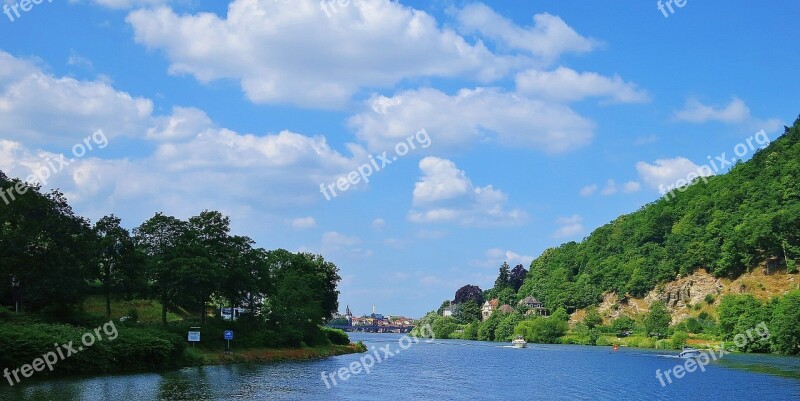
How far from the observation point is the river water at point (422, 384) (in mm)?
46844

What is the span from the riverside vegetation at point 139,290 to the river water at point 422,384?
3.66 meters

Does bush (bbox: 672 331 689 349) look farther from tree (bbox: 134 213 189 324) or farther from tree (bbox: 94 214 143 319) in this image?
tree (bbox: 94 214 143 319)

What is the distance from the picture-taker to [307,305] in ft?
325

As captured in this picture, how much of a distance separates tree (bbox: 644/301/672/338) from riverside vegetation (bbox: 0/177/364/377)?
87715 mm

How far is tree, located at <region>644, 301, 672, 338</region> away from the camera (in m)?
165

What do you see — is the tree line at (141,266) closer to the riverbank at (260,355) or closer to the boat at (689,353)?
A: the riverbank at (260,355)

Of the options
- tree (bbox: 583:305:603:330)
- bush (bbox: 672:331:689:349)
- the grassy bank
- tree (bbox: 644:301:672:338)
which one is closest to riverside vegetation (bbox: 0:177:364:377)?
the grassy bank

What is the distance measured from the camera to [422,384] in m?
63.9

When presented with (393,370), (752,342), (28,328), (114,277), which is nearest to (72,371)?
(28,328)

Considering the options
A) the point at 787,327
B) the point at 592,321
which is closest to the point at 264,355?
the point at 787,327

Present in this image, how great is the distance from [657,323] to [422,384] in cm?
11976

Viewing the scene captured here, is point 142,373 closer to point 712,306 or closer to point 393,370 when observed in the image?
point 393,370

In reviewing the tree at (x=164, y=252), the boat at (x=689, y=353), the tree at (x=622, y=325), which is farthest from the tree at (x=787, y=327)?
the tree at (x=164, y=252)

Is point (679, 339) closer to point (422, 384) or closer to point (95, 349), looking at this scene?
point (422, 384)
